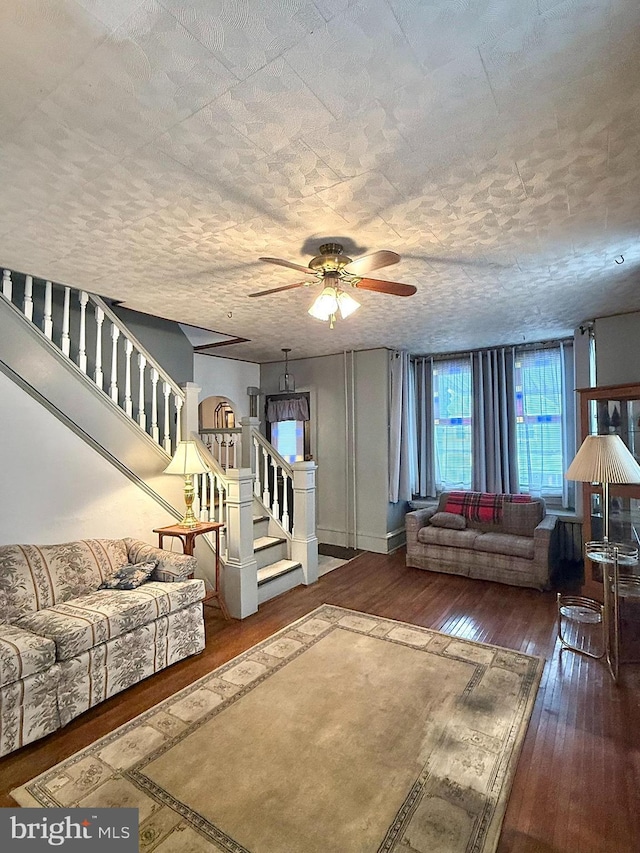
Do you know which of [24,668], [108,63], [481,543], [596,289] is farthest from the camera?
[481,543]

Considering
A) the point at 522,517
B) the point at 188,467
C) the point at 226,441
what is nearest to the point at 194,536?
the point at 188,467

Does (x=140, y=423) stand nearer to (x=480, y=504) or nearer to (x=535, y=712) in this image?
(x=535, y=712)

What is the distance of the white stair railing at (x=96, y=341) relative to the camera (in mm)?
3188

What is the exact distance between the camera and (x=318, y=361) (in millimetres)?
6301

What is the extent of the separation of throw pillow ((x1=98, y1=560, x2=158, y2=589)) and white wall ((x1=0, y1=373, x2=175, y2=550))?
21.8 inches

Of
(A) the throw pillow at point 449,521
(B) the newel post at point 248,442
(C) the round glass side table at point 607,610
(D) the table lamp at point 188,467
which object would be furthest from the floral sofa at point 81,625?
(A) the throw pillow at point 449,521

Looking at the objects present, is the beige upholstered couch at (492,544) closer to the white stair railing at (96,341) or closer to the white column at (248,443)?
the white column at (248,443)

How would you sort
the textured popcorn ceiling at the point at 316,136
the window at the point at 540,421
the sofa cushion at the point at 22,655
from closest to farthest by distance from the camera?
1. the textured popcorn ceiling at the point at 316,136
2. the sofa cushion at the point at 22,655
3. the window at the point at 540,421

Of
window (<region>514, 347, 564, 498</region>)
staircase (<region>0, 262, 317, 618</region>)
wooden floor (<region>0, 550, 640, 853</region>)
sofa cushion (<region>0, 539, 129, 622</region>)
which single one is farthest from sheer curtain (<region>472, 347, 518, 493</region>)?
sofa cushion (<region>0, 539, 129, 622</region>)

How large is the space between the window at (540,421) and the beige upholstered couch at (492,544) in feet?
2.07

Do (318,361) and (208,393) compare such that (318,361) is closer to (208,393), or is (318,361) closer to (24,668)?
(208,393)

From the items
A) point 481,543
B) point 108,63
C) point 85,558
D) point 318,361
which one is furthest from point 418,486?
point 108,63

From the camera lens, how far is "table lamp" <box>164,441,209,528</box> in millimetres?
3479

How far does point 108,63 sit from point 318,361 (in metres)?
5.04
